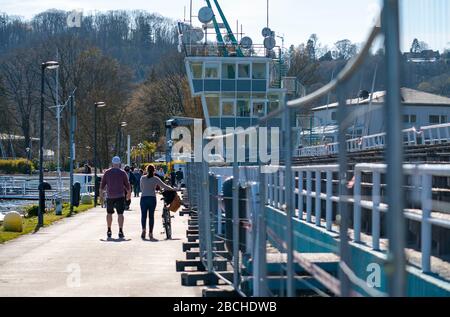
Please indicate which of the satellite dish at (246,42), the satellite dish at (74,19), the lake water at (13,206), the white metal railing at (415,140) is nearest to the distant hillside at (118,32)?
the satellite dish at (74,19)

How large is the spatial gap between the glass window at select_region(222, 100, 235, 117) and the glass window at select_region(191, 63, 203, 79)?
2767 millimetres

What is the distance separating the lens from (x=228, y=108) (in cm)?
6944

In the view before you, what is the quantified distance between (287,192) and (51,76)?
85.6 metres

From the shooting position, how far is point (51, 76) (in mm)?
89938

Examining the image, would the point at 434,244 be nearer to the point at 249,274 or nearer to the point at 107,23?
the point at 249,274

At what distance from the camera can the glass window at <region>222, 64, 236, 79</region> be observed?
68.5 m

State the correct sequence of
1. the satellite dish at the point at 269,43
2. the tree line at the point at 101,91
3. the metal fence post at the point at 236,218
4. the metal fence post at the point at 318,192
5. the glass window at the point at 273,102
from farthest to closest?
the tree line at the point at 101,91 → the glass window at the point at 273,102 → the satellite dish at the point at 269,43 → the metal fence post at the point at 318,192 → the metal fence post at the point at 236,218

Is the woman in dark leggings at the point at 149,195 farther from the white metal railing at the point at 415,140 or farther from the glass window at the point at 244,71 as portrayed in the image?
the glass window at the point at 244,71

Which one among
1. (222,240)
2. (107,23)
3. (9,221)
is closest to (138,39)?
(107,23)

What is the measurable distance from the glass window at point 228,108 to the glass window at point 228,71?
6.14 ft

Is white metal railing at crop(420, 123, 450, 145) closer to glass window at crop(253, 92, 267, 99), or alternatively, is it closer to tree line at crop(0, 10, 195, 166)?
glass window at crop(253, 92, 267, 99)

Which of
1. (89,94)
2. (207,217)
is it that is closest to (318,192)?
(207,217)

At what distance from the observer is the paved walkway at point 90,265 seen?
11.2 m

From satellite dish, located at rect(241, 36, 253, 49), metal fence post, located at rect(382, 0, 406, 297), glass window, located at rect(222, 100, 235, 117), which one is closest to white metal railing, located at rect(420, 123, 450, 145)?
metal fence post, located at rect(382, 0, 406, 297)
